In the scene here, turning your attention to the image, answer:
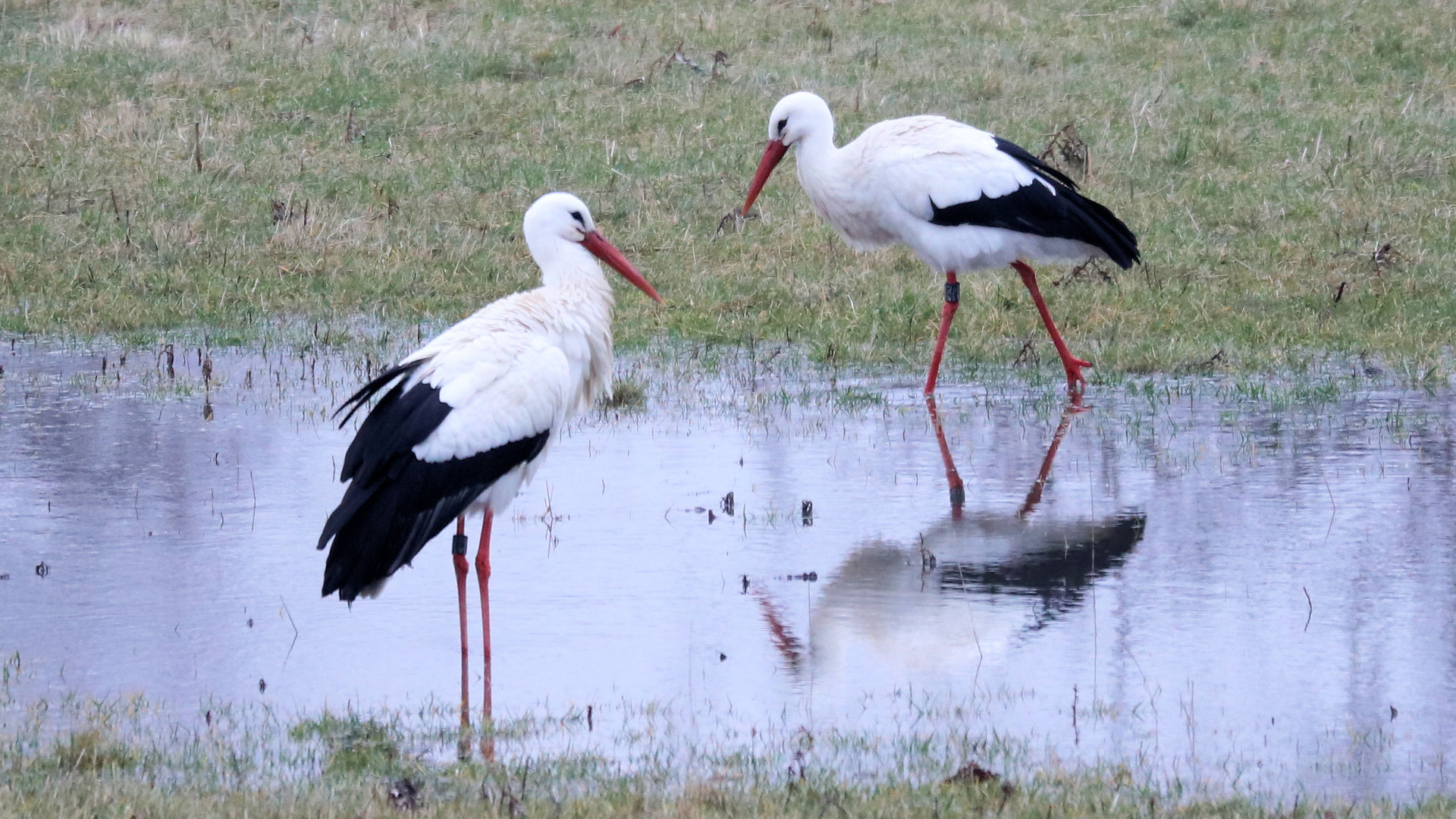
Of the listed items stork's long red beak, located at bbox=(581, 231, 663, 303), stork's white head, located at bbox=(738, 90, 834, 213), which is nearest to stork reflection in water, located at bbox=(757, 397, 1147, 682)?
stork's long red beak, located at bbox=(581, 231, 663, 303)

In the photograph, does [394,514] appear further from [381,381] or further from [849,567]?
[849,567]

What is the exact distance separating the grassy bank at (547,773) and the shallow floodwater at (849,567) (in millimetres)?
166

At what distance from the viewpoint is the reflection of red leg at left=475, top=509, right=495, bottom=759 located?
15.7 ft

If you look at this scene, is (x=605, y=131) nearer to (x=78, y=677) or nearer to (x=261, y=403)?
(x=261, y=403)

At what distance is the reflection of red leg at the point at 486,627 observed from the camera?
479 centimetres

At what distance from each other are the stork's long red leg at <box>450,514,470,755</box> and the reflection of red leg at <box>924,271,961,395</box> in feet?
10.9

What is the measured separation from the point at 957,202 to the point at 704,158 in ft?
15.1

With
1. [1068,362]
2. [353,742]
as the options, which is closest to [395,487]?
[353,742]

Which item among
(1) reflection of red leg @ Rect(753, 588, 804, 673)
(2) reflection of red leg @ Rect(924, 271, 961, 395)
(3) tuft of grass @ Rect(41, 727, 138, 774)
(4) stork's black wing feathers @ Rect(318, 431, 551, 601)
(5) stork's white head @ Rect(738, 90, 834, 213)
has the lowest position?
(3) tuft of grass @ Rect(41, 727, 138, 774)

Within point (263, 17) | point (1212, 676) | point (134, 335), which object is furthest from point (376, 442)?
point (263, 17)

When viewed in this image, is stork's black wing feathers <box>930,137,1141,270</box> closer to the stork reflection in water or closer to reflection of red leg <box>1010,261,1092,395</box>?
reflection of red leg <box>1010,261,1092,395</box>

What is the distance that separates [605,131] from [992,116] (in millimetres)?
2996

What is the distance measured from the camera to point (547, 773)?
447 cm

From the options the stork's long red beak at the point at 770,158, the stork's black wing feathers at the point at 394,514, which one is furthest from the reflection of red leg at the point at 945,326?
the stork's black wing feathers at the point at 394,514
